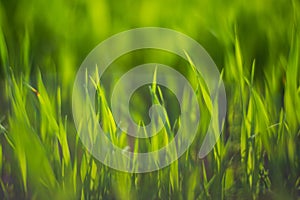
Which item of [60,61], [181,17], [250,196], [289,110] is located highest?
[181,17]

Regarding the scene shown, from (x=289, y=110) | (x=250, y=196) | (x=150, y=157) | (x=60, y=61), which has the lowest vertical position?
(x=250, y=196)

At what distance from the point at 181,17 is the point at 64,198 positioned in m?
0.58

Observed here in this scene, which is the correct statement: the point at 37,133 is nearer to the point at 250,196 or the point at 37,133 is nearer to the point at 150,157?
the point at 150,157

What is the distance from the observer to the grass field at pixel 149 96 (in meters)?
1.30

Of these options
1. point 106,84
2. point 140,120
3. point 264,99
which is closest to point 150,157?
point 140,120

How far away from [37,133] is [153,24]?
42 cm

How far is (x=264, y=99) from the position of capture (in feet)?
4.41

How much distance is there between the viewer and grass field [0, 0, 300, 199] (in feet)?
4.26

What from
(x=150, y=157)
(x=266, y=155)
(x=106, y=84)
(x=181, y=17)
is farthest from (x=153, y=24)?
(x=266, y=155)

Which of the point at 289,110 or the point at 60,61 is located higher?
the point at 60,61

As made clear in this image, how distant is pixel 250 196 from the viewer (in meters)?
1.38

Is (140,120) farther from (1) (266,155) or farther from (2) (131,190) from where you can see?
(1) (266,155)

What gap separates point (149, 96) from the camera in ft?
4.28

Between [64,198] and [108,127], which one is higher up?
[108,127]
